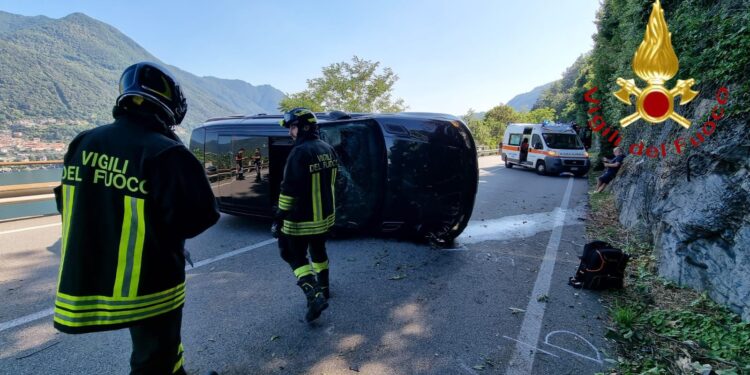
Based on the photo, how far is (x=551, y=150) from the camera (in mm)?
15844

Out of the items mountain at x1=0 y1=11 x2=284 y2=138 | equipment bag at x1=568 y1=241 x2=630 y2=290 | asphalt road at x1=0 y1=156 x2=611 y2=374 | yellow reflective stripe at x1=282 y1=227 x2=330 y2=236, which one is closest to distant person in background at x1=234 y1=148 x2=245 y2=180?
asphalt road at x1=0 y1=156 x2=611 y2=374

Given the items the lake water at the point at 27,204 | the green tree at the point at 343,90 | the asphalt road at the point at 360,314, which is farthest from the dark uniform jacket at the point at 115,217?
the green tree at the point at 343,90

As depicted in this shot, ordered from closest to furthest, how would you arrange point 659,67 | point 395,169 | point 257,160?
point 659,67 → point 395,169 → point 257,160

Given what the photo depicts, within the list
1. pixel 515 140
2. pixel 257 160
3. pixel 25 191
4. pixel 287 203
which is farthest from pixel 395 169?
pixel 515 140

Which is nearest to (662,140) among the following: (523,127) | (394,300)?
(394,300)

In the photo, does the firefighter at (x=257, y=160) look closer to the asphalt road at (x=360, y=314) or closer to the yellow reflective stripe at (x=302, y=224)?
the asphalt road at (x=360, y=314)

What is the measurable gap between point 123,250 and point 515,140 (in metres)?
20.0

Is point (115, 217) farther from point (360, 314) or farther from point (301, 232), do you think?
point (360, 314)

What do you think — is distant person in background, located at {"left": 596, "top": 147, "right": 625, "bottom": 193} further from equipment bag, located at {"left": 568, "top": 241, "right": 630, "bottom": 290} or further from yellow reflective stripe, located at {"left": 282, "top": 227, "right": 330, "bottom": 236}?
yellow reflective stripe, located at {"left": 282, "top": 227, "right": 330, "bottom": 236}

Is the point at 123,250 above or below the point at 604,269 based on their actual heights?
above

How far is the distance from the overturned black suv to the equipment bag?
1.81 m

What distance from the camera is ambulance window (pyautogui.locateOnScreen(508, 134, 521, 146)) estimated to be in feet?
61.5

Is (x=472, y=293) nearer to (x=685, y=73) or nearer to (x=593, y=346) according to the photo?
(x=593, y=346)

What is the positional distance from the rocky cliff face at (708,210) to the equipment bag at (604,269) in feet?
1.77
